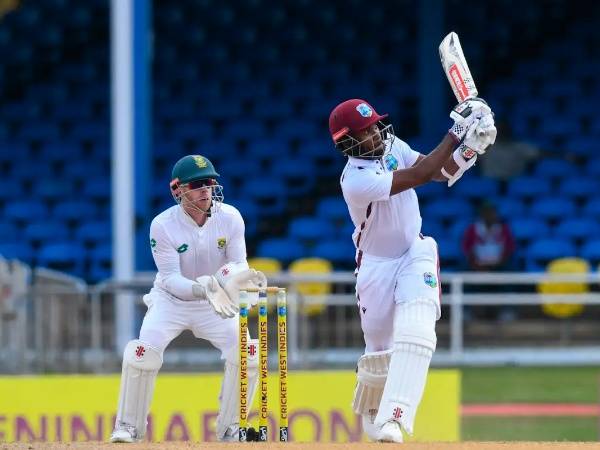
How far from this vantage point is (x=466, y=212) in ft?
56.5

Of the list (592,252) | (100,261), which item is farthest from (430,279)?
(100,261)

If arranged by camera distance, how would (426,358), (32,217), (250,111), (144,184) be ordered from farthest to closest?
(250,111) < (32,217) < (144,184) < (426,358)

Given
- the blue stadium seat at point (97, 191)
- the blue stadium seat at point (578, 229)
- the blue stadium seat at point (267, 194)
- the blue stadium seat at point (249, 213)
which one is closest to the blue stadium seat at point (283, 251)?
the blue stadium seat at point (249, 213)

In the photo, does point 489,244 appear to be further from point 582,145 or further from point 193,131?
point 193,131

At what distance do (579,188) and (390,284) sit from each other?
10.1 meters

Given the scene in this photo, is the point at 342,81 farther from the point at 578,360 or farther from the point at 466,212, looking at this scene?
the point at 578,360

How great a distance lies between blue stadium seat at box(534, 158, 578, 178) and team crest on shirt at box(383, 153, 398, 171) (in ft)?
33.8

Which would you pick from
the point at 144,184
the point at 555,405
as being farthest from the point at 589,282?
the point at 144,184

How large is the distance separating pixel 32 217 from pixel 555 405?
795cm

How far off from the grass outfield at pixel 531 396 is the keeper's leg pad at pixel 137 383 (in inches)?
130

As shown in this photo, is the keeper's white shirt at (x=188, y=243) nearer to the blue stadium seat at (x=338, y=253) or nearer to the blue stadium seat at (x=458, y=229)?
the blue stadium seat at (x=338, y=253)

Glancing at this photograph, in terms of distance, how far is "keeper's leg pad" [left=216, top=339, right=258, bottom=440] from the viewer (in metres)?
8.47

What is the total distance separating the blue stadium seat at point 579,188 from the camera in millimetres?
17422

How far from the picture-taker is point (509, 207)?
17.2m
